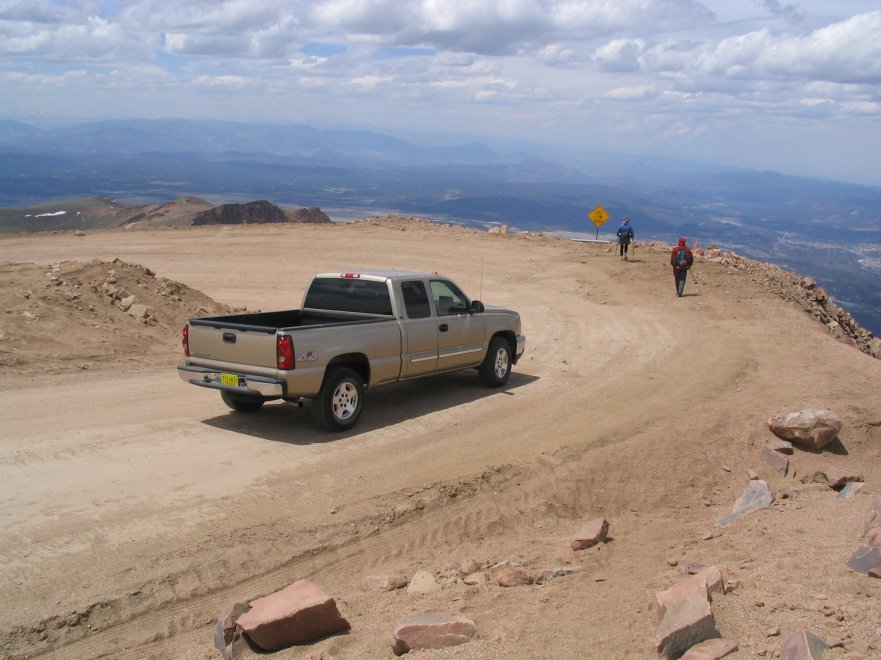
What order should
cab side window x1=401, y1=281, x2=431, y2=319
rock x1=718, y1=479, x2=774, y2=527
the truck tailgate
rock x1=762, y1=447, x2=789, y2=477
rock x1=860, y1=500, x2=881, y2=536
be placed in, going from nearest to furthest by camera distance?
1. rock x1=860, y1=500, x2=881, y2=536
2. rock x1=718, y1=479, x2=774, y2=527
3. the truck tailgate
4. rock x1=762, y1=447, x2=789, y2=477
5. cab side window x1=401, y1=281, x2=431, y2=319

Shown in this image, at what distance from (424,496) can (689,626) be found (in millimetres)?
3895

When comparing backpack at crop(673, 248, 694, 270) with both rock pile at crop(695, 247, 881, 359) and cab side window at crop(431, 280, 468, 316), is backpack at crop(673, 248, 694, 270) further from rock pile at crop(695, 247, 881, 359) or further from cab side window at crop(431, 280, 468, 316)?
cab side window at crop(431, 280, 468, 316)

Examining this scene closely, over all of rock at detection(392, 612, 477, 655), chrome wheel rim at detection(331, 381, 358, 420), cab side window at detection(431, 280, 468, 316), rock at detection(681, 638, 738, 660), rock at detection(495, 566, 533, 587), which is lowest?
rock at detection(495, 566, 533, 587)

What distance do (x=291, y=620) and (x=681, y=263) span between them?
1930 centimetres

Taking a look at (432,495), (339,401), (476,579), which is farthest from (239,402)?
(476,579)

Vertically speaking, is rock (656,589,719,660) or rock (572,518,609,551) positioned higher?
rock (656,589,719,660)

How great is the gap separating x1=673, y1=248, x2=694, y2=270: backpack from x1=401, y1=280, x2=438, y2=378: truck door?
13.2m

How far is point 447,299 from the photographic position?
11.9 metres

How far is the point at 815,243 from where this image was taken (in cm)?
15088

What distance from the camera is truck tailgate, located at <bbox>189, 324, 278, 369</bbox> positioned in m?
9.41

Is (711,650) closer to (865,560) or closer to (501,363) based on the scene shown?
(865,560)

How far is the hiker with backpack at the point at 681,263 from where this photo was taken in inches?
899

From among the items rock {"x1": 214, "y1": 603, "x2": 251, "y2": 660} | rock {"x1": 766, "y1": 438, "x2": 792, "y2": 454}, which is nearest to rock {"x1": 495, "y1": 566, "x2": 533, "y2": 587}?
rock {"x1": 214, "y1": 603, "x2": 251, "y2": 660}

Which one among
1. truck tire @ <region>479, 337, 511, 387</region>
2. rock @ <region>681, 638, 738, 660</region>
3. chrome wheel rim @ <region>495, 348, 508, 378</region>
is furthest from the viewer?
chrome wheel rim @ <region>495, 348, 508, 378</region>
